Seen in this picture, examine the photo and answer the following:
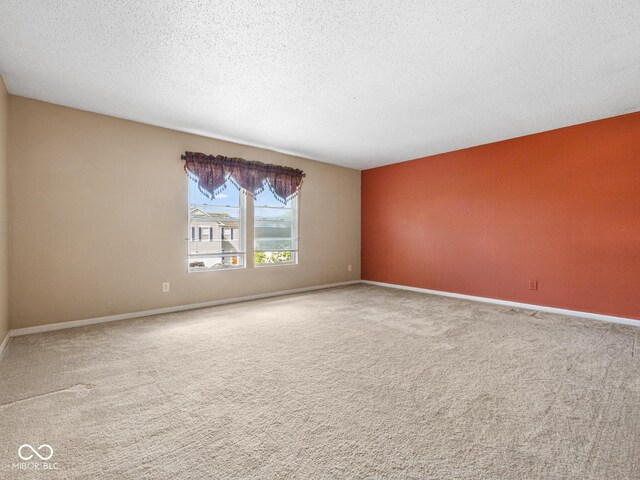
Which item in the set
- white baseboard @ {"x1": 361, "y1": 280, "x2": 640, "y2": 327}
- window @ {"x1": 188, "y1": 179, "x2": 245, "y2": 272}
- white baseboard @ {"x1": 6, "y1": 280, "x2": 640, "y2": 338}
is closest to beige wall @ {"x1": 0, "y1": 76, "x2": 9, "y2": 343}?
white baseboard @ {"x1": 6, "y1": 280, "x2": 640, "y2": 338}

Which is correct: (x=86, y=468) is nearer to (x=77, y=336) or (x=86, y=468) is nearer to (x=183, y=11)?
(x=77, y=336)

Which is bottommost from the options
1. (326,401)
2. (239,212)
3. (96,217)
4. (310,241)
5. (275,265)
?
(326,401)

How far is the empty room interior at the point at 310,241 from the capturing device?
5.22 ft

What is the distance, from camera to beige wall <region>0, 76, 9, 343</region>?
9.07ft

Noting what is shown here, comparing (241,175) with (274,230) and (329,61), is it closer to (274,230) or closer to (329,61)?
(274,230)

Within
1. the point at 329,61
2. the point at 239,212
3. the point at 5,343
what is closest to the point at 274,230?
the point at 239,212

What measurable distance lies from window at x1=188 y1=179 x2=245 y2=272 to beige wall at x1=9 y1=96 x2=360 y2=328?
15 cm

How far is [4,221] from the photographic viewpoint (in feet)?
9.42

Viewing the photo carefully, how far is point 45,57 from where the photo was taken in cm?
246

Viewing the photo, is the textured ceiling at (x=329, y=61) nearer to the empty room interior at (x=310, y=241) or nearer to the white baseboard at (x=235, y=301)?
the empty room interior at (x=310, y=241)

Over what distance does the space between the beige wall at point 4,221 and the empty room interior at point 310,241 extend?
0.04m

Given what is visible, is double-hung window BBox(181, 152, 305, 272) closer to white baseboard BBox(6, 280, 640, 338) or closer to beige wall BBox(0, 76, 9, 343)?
white baseboard BBox(6, 280, 640, 338)

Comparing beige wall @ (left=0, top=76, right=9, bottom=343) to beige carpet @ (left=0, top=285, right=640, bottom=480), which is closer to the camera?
beige carpet @ (left=0, top=285, right=640, bottom=480)

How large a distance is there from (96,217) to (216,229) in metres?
1.48
